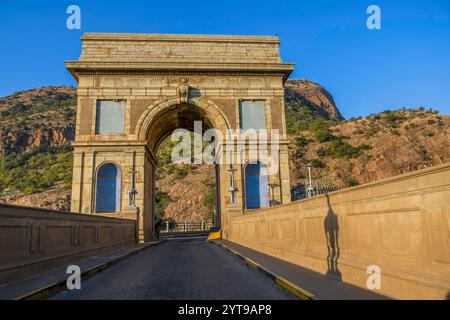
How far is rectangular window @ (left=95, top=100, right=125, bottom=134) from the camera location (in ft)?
76.8

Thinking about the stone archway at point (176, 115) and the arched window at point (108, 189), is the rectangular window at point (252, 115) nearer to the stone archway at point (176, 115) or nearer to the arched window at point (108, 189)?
the stone archway at point (176, 115)

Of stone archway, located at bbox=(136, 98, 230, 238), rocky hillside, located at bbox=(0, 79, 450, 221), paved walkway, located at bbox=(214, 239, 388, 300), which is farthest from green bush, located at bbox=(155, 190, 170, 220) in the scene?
paved walkway, located at bbox=(214, 239, 388, 300)

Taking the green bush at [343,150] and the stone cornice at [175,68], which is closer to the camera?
the stone cornice at [175,68]

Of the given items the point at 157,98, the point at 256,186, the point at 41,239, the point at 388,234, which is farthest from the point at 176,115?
the point at 388,234

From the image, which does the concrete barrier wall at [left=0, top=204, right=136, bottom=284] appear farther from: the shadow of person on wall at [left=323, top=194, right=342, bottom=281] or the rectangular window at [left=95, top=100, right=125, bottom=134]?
the rectangular window at [left=95, top=100, right=125, bottom=134]

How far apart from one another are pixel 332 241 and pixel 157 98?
1902 centimetres

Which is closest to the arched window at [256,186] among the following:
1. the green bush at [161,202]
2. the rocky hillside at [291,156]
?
the rocky hillside at [291,156]

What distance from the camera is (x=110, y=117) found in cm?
2362

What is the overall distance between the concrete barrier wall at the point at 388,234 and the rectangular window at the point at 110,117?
17.3m

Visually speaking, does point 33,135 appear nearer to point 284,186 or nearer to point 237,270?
point 284,186

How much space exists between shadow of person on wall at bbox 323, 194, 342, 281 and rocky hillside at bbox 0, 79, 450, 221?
5407cm

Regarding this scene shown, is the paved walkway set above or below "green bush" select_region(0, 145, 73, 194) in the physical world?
below

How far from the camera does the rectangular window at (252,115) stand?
24547mm
